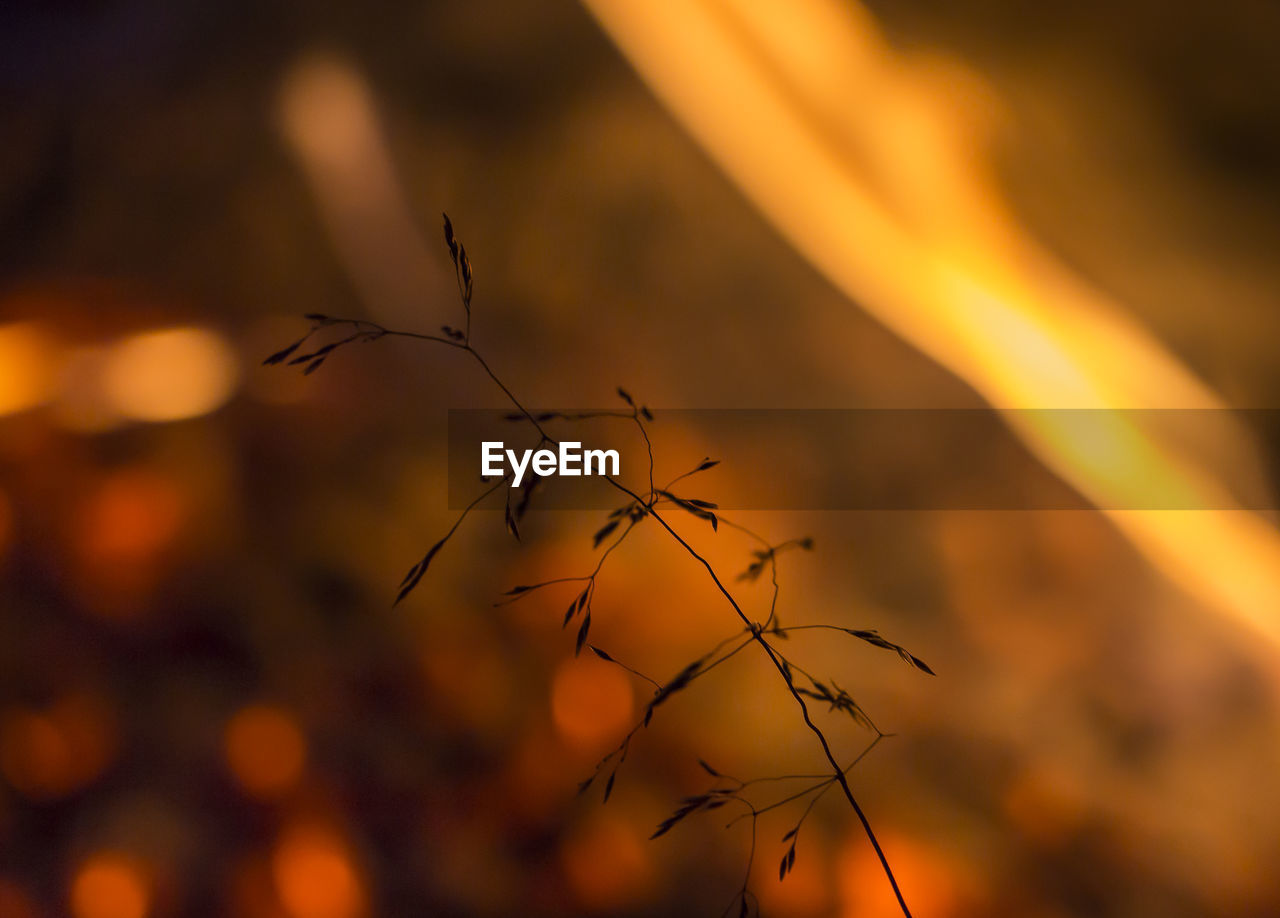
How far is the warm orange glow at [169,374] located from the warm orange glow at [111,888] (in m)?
0.45

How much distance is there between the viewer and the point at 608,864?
733 millimetres

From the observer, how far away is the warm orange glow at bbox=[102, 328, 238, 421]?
0.77 m

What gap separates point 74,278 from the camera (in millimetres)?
782

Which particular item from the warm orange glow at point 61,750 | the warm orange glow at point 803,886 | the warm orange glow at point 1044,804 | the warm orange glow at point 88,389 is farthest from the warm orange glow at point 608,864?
the warm orange glow at point 88,389

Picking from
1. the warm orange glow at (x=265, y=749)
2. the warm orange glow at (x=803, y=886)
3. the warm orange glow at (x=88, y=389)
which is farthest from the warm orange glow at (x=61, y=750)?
the warm orange glow at (x=803, y=886)

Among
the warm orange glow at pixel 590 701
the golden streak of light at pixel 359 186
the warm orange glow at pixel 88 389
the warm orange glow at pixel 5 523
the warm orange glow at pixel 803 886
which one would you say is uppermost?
the golden streak of light at pixel 359 186

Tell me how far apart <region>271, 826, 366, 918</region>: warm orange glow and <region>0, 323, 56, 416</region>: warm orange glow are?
1.71ft

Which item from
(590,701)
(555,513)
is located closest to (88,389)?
(555,513)

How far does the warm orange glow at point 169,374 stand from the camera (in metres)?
0.77

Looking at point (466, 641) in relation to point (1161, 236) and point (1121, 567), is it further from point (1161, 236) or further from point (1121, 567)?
point (1161, 236)

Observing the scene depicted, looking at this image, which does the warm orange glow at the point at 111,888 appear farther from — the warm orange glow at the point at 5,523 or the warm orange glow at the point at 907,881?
the warm orange glow at the point at 907,881

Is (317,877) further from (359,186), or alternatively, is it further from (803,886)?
(359,186)

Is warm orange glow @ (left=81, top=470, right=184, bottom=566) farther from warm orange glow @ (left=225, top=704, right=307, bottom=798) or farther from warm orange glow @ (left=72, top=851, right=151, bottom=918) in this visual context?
warm orange glow @ (left=72, top=851, right=151, bottom=918)

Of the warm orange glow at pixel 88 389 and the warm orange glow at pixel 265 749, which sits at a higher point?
the warm orange glow at pixel 88 389
